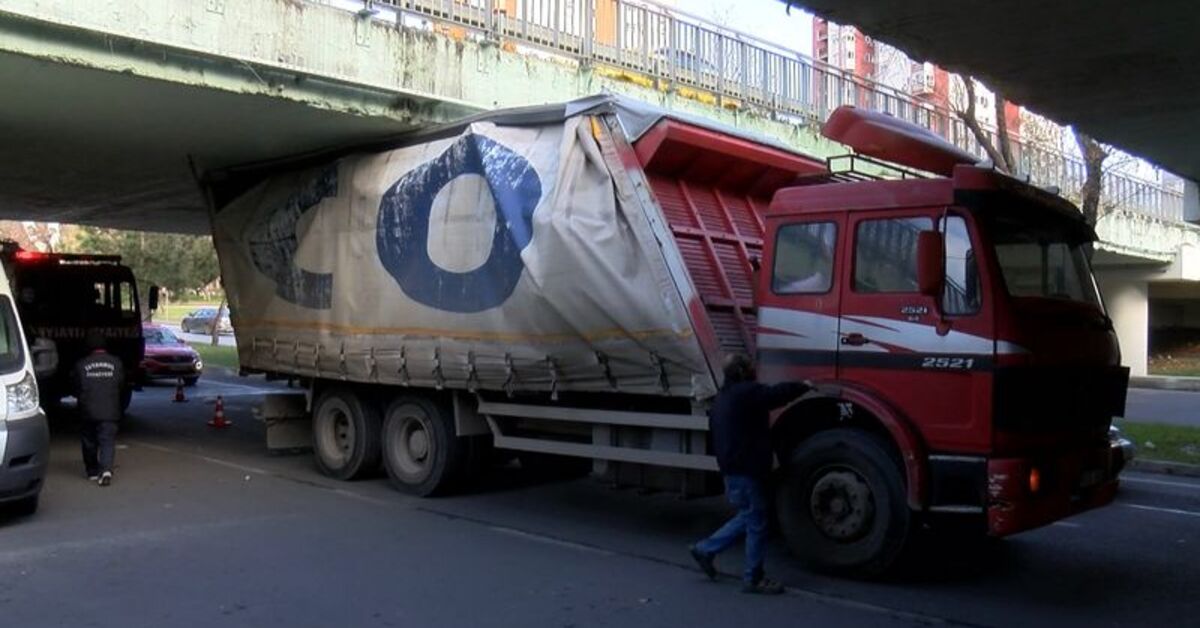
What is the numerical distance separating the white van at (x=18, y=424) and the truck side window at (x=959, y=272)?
706cm

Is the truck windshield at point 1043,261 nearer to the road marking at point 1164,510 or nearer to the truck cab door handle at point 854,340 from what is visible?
the truck cab door handle at point 854,340

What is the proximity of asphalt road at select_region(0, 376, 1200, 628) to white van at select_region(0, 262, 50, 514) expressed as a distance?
16.8 inches

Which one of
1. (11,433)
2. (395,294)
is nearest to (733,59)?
(395,294)

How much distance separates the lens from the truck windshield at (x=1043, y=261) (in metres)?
6.86

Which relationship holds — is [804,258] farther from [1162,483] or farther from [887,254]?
[1162,483]

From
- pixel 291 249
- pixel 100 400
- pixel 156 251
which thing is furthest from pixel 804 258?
pixel 156 251

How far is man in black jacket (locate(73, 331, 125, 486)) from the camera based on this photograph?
10703mm

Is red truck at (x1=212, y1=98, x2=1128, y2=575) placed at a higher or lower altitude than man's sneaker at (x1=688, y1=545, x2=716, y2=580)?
higher

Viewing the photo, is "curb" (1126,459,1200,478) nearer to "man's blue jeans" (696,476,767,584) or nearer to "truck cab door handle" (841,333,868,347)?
"truck cab door handle" (841,333,868,347)

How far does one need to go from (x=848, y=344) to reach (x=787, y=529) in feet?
4.39

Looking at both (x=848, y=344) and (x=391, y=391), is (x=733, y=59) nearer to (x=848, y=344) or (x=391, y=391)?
(x=391, y=391)

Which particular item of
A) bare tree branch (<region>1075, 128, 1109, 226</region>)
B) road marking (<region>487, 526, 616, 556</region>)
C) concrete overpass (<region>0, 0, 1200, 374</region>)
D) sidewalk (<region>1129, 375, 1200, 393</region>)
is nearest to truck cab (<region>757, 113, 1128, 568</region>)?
road marking (<region>487, 526, 616, 556</region>)

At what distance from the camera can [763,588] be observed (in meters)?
6.87

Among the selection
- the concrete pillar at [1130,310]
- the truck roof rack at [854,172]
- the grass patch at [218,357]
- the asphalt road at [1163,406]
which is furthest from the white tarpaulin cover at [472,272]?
the concrete pillar at [1130,310]
